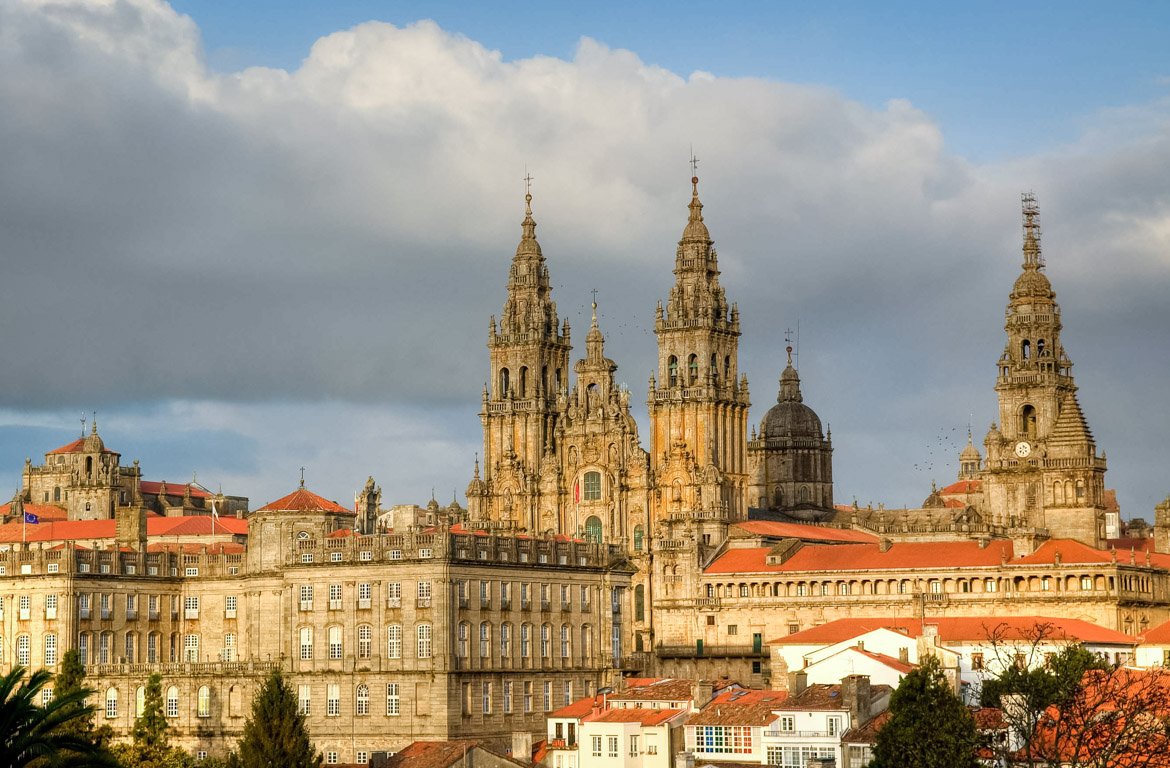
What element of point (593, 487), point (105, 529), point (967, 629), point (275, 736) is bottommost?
point (275, 736)

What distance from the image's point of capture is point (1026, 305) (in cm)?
19188

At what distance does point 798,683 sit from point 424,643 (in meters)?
23.0

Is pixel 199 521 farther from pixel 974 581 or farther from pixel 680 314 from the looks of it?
pixel 974 581

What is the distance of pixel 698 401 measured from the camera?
181 meters

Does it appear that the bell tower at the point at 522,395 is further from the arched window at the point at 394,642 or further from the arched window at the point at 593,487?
the arched window at the point at 394,642

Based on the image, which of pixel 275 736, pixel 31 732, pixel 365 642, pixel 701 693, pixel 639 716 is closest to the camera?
pixel 31 732

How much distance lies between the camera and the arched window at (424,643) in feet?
420

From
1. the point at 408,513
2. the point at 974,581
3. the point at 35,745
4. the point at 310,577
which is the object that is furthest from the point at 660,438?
the point at 35,745

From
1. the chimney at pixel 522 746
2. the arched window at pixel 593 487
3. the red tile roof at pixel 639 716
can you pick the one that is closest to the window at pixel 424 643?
the chimney at pixel 522 746

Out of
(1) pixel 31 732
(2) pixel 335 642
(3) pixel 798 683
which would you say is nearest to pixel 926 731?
(3) pixel 798 683

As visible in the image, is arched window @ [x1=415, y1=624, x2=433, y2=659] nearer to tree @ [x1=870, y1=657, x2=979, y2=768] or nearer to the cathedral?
the cathedral

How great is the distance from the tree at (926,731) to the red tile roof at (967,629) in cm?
3618

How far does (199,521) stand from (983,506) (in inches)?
2520

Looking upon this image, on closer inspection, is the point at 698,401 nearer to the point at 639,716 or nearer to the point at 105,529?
the point at 105,529
